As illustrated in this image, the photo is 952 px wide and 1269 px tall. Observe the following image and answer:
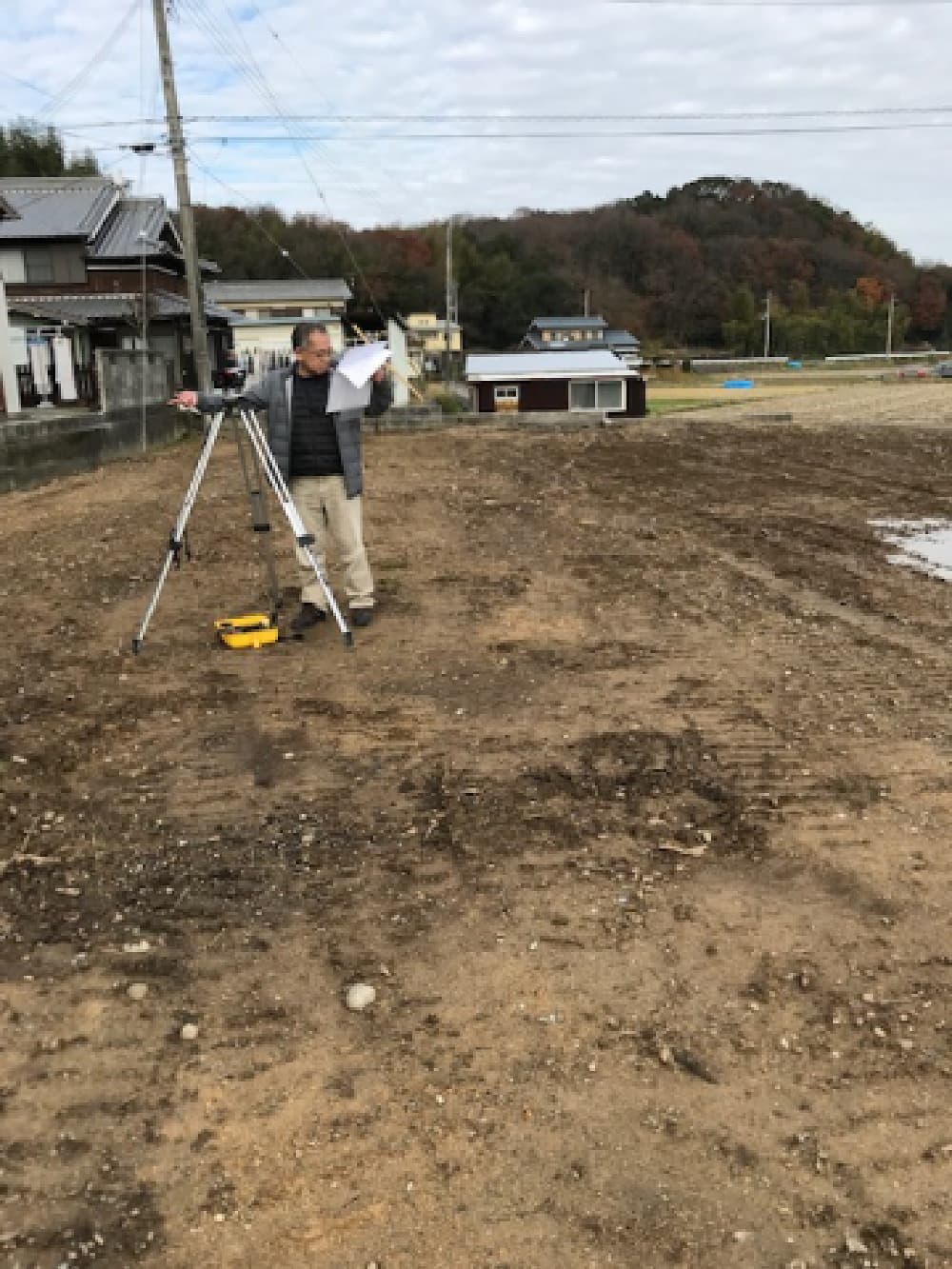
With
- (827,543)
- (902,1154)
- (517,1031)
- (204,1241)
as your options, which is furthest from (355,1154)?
(827,543)

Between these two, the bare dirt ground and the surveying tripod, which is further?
the surveying tripod

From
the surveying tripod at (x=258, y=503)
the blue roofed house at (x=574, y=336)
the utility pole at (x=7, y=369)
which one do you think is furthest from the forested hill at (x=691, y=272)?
the surveying tripod at (x=258, y=503)

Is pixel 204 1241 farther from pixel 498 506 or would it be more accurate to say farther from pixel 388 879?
pixel 498 506

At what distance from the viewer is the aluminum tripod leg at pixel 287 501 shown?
498 centimetres

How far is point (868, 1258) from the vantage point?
1812 millimetres

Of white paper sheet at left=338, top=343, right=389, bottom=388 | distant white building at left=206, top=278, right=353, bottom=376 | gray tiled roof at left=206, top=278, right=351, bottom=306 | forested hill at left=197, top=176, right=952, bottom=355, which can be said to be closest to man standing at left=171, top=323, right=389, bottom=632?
white paper sheet at left=338, top=343, right=389, bottom=388

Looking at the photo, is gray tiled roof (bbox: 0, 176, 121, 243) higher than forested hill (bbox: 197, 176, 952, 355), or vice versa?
forested hill (bbox: 197, 176, 952, 355)

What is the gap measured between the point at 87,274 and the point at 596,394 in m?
17.0

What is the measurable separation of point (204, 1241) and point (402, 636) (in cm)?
365

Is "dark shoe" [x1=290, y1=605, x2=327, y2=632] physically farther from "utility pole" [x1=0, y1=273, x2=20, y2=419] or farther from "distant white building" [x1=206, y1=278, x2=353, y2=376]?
"distant white building" [x1=206, y1=278, x2=353, y2=376]

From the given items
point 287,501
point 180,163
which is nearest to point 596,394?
point 180,163

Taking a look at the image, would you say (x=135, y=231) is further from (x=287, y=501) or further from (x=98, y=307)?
(x=287, y=501)

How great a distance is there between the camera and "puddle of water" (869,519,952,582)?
285 inches

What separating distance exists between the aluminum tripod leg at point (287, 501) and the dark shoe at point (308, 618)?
0.69 feet
